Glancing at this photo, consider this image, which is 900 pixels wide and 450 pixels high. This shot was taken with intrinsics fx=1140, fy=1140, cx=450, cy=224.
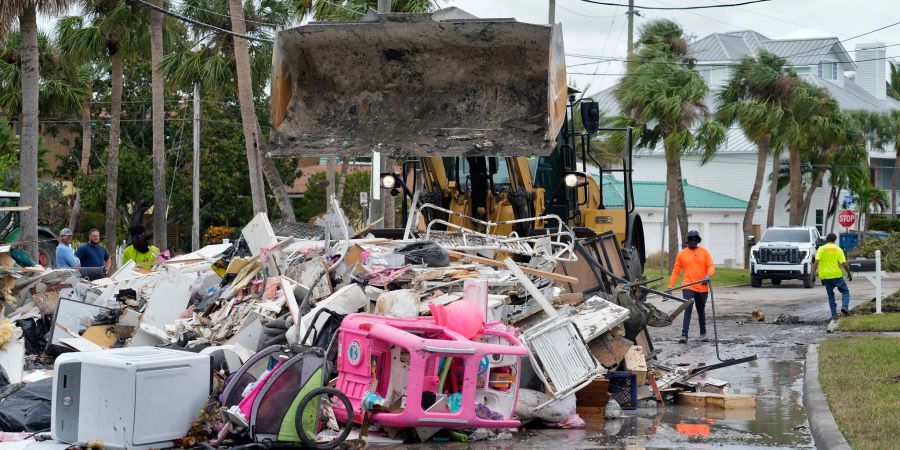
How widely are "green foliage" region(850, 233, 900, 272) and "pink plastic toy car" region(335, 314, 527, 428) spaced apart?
36.1 m

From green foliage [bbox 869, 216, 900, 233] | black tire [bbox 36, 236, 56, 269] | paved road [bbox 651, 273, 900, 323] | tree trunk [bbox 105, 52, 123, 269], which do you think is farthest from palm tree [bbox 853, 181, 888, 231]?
black tire [bbox 36, 236, 56, 269]

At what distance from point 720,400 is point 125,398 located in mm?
5489

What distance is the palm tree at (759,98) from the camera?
40219mm

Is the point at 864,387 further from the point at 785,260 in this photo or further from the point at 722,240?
the point at 722,240

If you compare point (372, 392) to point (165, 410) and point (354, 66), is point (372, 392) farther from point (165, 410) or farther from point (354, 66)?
point (354, 66)

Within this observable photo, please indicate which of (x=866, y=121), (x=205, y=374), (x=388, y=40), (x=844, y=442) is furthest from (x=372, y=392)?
(x=866, y=121)

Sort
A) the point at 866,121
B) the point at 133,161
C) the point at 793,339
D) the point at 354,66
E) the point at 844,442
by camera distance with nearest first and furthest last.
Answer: the point at 844,442, the point at 354,66, the point at 793,339, the point at 133,161, the point at 866,121

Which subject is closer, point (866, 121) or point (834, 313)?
point (834, 313)

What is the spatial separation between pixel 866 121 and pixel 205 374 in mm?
58867

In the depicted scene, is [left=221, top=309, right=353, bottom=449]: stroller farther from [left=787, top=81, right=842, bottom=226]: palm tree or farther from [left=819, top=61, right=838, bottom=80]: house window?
[left=819, top=61, right=838, bottom=80]: house window

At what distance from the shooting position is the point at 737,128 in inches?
2335

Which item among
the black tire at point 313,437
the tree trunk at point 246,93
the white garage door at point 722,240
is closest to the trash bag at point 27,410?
the black tire at point 313,437

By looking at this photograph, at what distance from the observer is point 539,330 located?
9.53 m

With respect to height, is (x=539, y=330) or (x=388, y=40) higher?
(x=388, y=40)
